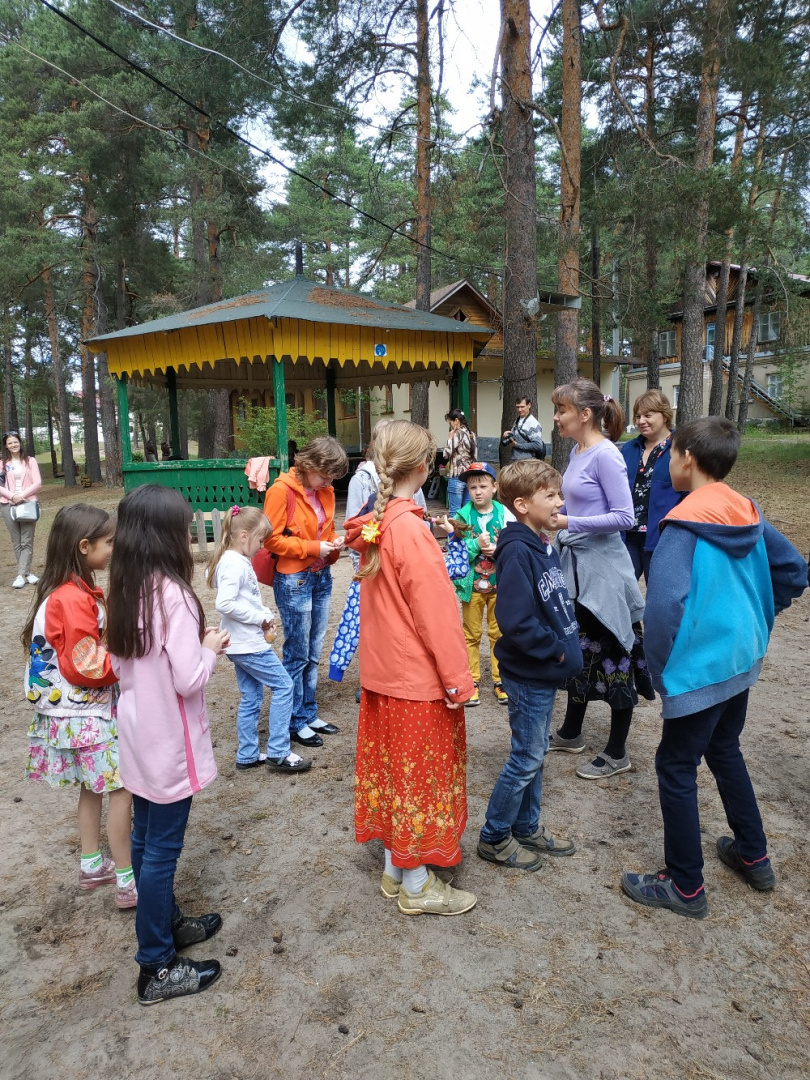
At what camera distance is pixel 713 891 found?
2582 millimetres

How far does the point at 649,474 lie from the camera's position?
4.37 m

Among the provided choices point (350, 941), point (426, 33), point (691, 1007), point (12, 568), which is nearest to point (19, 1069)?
point (350, 941)

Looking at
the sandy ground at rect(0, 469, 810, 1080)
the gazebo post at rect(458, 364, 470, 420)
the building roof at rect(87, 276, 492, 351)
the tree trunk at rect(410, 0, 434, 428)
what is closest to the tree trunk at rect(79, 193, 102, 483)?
the building roof at rect(87, 276, 492, 351)

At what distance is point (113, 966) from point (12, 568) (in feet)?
30.7

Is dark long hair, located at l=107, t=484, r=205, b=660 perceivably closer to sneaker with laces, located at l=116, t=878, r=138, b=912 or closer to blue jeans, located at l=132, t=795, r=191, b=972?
blue jeans, located at l=132, t=795, r=191, b=972

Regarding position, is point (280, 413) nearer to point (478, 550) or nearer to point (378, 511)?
point (478, 550)

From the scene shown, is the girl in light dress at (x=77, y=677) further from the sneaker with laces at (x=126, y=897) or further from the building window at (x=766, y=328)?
the building window at (x=766, y=328)

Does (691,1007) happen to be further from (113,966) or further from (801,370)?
(801,370)

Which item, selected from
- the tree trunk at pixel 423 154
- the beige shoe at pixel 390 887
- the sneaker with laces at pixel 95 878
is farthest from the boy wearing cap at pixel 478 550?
the tree trunk at pixel 423 154

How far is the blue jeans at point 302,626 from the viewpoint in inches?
151

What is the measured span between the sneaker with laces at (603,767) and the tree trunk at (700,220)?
9.99 ft

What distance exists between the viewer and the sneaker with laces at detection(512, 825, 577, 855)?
2846mm

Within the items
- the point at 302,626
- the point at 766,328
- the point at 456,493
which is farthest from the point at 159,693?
the point at 766,328

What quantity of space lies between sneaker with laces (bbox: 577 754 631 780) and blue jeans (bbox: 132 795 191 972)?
6.92 ft
